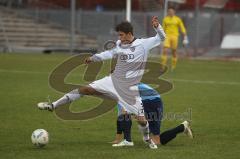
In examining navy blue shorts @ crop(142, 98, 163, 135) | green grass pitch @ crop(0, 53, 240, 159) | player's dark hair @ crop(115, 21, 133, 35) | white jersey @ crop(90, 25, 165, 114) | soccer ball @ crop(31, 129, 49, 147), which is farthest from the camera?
navy blue shorts @ crop(142, 98, 163, 135)

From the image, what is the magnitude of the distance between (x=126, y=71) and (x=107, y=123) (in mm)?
2687

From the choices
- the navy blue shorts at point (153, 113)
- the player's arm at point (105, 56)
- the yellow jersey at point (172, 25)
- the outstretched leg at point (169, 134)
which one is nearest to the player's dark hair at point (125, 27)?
the player's arm at point (105, 56)

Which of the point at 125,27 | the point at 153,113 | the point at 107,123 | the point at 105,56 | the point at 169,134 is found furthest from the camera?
the point at 107,123

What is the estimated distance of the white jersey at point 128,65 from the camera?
1023 cm

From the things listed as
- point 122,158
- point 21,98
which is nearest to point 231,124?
point 122,158

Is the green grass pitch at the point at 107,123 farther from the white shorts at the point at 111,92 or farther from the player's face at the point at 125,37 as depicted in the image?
the player's face at the point at 125,37

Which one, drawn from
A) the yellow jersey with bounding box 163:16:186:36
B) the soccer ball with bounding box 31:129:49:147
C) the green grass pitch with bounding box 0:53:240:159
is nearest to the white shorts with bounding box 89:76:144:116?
the green grass pitch with bounding box 0:53:240:159

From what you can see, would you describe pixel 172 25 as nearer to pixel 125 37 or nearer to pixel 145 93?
Result: pixel 145 93

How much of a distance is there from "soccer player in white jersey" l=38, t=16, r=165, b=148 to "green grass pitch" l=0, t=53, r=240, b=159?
0.66 meters

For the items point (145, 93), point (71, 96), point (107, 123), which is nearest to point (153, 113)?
point (145, 93)

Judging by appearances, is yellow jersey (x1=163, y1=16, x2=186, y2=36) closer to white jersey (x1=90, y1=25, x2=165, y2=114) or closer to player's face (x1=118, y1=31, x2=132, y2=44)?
white jersey (x1=90, y1=25, x2=165, y2=114)

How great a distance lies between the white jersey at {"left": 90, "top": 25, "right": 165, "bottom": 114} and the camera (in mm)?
10234

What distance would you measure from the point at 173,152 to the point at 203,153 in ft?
1.38

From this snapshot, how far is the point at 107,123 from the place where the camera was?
12.8m
